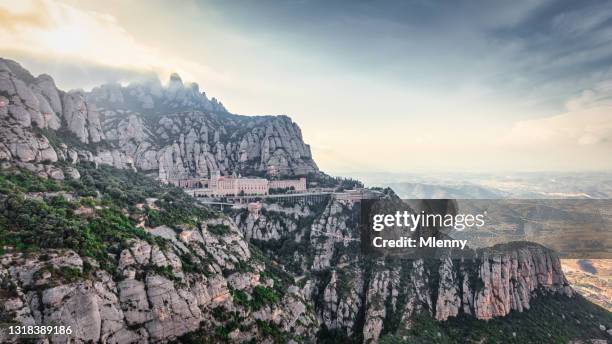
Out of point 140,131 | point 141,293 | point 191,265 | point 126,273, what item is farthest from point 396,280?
point 140,131

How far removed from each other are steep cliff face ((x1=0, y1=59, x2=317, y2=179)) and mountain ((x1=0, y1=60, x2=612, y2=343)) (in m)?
0.59

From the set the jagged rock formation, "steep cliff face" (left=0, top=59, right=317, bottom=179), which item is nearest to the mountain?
the jagged rock formation

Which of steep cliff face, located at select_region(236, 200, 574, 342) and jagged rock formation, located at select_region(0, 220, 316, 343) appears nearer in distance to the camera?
jagged rock formation, located at select_region(0, 220, 316, 343)

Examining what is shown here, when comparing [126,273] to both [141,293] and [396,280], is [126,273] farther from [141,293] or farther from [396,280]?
[396,280]

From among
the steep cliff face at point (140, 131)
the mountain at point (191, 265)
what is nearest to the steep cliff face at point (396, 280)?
the mountain at point (191, 265)

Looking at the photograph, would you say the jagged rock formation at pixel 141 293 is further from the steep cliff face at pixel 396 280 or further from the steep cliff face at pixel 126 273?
the steep cliff face at pixel 396 280

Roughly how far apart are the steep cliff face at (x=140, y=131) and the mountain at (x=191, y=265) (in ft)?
1.93

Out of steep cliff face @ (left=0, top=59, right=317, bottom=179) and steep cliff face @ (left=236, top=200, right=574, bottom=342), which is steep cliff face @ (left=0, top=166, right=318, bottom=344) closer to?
steep cliff face @ (left=236, top=200, right=574, bottom=342)

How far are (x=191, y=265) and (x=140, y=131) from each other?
10368 cm

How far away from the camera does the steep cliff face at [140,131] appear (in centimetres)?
7475

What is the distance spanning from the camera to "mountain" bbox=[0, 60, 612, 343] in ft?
142

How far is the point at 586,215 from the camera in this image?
473 ft

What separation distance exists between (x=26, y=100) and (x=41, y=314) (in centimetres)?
6273

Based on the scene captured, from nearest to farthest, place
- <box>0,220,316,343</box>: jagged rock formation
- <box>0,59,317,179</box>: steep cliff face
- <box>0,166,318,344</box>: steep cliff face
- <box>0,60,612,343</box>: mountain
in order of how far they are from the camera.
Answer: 1. <box>0,220,316,343</box>: jagged rock formation
2. <box>0,166,318,344</box>: steep cliff face
3. <box>0,60,612,343</box>: mountain
4. <box>0,59,317,179</box>: steep cliff face
